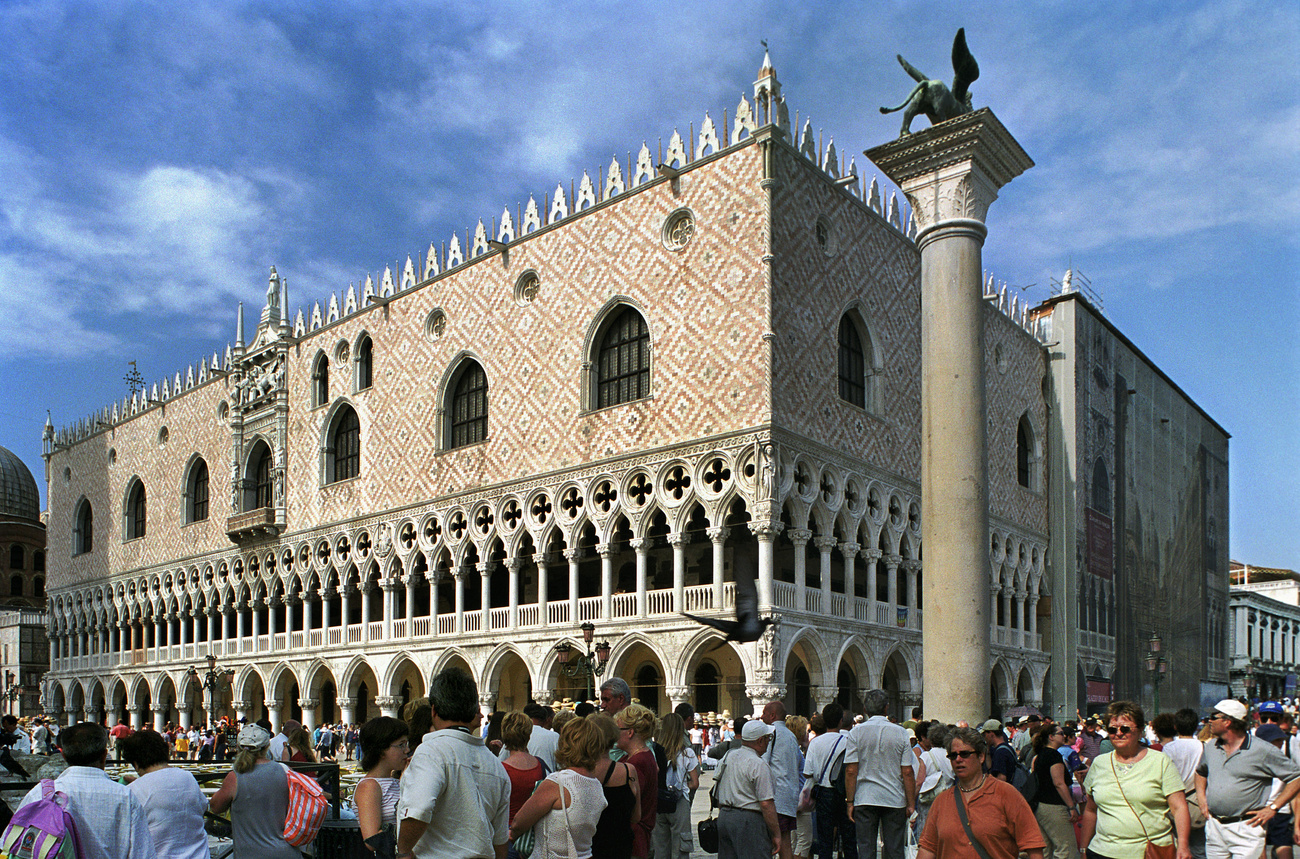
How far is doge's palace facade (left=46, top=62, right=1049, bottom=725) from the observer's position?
21.2 metres

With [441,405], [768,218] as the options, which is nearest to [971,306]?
[768,218]

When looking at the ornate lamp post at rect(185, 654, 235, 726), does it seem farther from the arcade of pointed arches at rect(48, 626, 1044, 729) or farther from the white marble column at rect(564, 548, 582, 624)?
the white marble column at rect(564, 548, 582, 624)

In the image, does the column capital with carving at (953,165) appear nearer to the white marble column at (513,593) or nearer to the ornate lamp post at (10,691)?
the white marble column at (513,593)

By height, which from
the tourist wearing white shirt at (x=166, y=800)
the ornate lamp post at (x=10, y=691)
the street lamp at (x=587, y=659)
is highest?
the tourist wearing white shirt at (x=166, y=800)

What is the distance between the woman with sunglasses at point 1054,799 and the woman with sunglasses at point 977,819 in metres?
2.67

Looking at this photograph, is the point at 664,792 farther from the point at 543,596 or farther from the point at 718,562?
the point at 543,596

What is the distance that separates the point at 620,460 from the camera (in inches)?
890

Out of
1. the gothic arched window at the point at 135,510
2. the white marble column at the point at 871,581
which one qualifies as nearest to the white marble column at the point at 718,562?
the white marble column at the point at 871,581

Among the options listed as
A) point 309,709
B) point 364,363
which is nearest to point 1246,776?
point 364,363

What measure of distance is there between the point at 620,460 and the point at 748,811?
1645cm

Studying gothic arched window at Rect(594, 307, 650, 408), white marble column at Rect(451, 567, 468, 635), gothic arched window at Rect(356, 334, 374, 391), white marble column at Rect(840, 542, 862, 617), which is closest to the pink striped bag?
gothic arched window at Rect(594, 307, 650, 408)

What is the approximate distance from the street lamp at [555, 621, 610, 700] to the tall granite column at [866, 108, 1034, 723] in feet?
33.8

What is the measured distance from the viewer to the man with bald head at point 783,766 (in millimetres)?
7223

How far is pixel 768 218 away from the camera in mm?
20844
